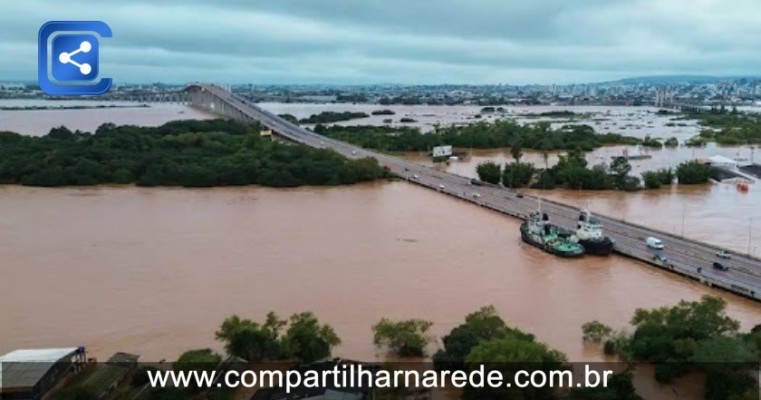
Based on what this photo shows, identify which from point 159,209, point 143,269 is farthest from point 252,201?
point 143,269

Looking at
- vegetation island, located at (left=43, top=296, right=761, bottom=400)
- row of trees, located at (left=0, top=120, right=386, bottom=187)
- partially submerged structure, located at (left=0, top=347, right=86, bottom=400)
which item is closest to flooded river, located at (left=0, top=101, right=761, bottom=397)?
vegetation island, located at (left=43, top=296, right=761, bottom=400)

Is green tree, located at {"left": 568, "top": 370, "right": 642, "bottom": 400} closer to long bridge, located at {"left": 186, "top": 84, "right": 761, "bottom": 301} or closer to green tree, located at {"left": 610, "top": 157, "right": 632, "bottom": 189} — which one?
long bridge, located at {"left": 186, "top": 84, "right": 761, "bottom": 301}

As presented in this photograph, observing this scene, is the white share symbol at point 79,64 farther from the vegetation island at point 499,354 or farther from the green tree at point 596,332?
the green tree at point 596,332

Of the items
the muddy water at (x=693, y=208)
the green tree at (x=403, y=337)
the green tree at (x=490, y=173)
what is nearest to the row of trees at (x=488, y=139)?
the muddy water at (x=693, y=208)

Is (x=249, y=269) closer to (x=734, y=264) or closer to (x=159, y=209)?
(x=159, y=209)

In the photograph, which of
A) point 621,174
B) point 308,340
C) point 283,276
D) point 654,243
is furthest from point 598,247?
point 621,174

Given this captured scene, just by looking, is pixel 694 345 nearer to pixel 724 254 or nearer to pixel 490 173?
pixel 724 254
